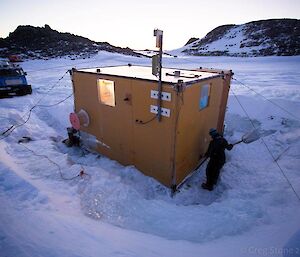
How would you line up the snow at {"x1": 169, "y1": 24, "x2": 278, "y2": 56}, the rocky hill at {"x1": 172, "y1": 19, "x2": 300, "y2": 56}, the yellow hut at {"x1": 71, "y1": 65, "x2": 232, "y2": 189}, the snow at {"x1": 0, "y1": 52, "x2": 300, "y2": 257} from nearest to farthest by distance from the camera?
1. the snow at {"x1": 0, "y1": 52, "x2": 300, "y2": 257}
2. the yellow hut at {"x1": 71, "y1": 65, "x2": 232, "y2": 189}
3. the rocky hill at {"x1": 172, "y1": 19, "x2": 300, "y2": 56}
4. the snow at {"x1": 169, "y1": 24, "x2": 278, "y2": 56}

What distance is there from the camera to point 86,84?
7.06m

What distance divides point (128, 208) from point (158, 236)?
3.31 feet

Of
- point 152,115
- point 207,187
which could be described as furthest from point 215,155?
point 152,115

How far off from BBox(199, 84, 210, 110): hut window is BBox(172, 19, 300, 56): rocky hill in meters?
32.2

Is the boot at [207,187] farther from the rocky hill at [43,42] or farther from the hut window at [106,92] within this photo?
the rocky hill at [43,42]

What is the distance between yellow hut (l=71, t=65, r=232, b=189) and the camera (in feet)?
17.5

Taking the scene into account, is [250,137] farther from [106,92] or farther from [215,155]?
[106,92]

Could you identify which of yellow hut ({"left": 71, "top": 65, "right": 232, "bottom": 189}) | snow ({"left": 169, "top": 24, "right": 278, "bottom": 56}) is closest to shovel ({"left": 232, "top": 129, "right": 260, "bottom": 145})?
yellow hut ({"left": 71, "top": 65, "right": 232, "bottom": 189})

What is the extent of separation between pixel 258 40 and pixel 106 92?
48789 mm

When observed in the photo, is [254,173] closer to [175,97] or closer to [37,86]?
[175,97]

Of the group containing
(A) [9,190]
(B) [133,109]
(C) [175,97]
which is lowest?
(A) [9,190]

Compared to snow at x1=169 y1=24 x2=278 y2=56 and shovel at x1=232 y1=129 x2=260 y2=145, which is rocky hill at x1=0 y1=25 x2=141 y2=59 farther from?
shovel at x1=232 y1=129 x2=260 y2=145

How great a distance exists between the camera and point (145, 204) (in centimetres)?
514

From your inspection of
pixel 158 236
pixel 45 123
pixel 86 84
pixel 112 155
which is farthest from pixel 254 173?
pixel 45 123
